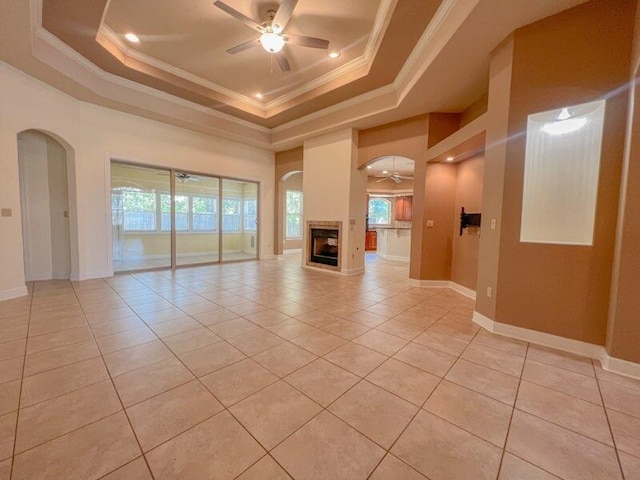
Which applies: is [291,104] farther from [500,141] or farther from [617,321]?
[617,321]

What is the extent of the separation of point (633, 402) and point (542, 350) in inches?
29.4

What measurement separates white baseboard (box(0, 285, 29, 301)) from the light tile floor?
1.76 feet

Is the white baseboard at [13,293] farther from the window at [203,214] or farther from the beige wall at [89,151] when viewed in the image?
the window at [203,214]

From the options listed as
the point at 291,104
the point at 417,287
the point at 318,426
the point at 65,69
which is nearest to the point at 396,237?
the point at 417,287

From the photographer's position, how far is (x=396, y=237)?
8.03 metres

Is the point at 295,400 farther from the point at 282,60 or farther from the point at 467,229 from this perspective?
the point at 282,60

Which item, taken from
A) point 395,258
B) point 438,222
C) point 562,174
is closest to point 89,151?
point 438,222

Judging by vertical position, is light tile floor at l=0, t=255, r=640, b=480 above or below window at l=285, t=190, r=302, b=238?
below

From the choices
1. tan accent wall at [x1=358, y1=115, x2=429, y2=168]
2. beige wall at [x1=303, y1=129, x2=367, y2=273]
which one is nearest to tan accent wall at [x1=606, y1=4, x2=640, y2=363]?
tan accent wall at [x1=358, y1=115, x2=429, y2=168]

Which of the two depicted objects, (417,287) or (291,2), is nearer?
(291,2)

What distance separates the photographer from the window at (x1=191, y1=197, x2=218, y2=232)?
8.09m

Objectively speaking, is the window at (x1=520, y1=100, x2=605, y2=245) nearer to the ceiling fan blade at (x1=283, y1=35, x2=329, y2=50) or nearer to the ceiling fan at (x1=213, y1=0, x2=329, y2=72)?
the ceiling fan blade at (x1=283, y1=35, x2=329, y2=50)

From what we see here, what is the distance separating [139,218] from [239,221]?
2.84m

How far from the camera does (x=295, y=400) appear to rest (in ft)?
5.70
